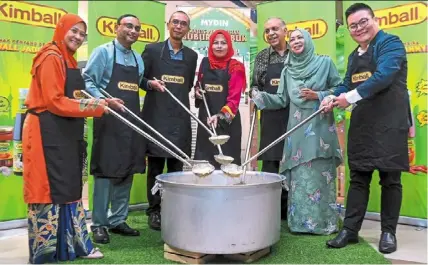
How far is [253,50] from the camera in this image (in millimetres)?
4434

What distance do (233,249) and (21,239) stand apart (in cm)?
166

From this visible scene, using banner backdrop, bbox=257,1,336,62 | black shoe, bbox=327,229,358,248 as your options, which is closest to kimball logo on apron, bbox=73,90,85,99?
black shoe, bbox=327,229,358,248

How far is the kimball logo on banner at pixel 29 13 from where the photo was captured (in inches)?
126

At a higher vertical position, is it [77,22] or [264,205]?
[77,22]

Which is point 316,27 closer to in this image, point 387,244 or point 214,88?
point 214,88

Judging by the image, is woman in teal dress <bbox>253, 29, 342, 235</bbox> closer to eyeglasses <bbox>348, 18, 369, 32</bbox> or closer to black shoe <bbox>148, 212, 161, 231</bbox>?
eyeglasses <bbox>348, 18, 369, 32</bbox>

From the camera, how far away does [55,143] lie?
2.26m

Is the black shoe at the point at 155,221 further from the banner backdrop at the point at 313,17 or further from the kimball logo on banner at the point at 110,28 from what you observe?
the banner backdrop at the point at 313,17

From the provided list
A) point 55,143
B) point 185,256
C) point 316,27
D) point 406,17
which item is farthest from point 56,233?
point 406,17

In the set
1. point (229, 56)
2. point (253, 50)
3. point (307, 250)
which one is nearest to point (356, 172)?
point (307, 250)

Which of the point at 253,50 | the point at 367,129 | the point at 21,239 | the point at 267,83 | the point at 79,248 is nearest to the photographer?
the point at 79,248

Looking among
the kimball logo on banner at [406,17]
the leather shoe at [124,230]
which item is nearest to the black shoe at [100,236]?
the leather shoe at [124,230]

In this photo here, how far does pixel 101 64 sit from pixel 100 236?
1106mm

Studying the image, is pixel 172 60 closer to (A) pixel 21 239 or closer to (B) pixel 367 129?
(B) pixel 367 129
